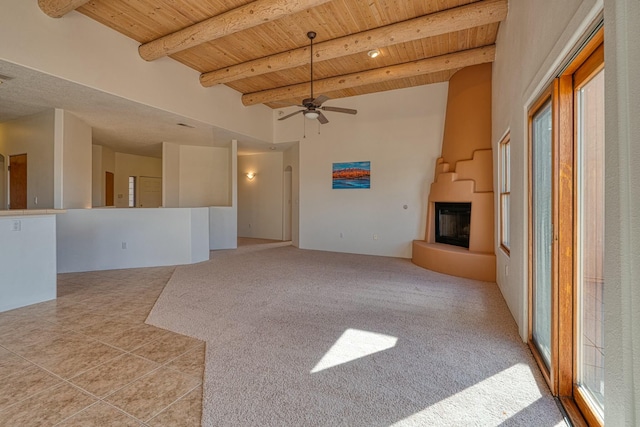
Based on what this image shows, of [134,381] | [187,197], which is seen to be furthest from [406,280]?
[187,197]

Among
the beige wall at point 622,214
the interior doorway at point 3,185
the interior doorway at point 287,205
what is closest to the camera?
the beige wall at point 622,214

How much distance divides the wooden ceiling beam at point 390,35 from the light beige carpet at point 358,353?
11.3 feet

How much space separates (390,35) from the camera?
408 centimetres

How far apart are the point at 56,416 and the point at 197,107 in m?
5.14

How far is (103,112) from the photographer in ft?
16.5

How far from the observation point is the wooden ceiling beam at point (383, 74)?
466cm

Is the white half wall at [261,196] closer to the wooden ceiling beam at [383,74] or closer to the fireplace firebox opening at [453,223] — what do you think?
the wooden ceiling beam at [383,74]

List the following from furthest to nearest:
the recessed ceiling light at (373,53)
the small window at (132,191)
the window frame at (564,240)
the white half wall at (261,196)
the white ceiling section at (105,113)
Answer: the small window at (132,191) → the white half wall at (261,196) → the recessed ceiling light at (373,53) → the white ceiling section at (105,113) → the window frame at (564,240)

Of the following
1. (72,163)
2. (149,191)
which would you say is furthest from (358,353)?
(149,191)

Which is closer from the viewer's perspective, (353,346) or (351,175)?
(353,346)

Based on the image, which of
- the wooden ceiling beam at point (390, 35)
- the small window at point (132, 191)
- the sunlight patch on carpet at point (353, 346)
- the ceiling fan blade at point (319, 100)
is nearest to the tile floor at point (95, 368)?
the sunlight patch on carpet at point (353, 346)

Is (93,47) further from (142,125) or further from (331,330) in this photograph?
(331,330)

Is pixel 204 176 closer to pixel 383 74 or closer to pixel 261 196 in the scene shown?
pixel 261 196

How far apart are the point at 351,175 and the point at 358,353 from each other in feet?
16.9
